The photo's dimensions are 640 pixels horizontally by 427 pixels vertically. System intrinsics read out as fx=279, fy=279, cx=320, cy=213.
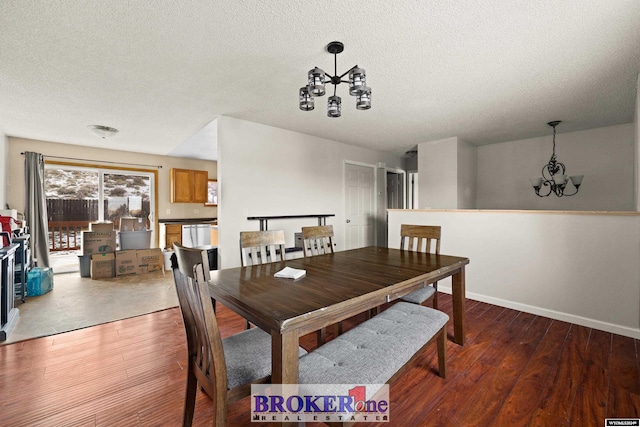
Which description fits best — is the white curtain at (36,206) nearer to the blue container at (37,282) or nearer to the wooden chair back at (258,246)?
the blue container at (37,282)

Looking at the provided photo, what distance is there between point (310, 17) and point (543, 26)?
1.52 m

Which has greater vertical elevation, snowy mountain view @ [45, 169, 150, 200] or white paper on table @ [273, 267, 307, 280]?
snowy mountain view @ [45, 169, 150, 200]

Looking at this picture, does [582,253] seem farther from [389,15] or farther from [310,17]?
[310,17]

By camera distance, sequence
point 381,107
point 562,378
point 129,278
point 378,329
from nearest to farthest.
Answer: point 378,329
point 562,378
point 381,107
point 129,278

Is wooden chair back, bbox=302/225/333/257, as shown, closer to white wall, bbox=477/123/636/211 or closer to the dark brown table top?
the dark brown table top

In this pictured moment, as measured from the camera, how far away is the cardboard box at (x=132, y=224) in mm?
5230

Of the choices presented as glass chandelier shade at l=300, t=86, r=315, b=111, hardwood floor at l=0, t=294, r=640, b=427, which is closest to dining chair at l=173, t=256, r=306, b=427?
hardwood floor at l=0, t=294, r=640, b=427

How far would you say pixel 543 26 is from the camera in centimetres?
182

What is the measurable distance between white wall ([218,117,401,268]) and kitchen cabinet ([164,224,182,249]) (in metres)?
2.80

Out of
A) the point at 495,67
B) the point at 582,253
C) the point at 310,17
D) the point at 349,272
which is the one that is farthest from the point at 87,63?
the point at 582,253

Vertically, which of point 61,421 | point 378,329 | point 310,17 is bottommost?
point 61,421

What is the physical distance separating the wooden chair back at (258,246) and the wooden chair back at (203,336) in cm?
101

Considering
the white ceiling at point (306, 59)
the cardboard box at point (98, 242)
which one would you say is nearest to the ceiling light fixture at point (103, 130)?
the white ceiling at point (306, 59)

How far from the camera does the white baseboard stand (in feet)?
8.20
